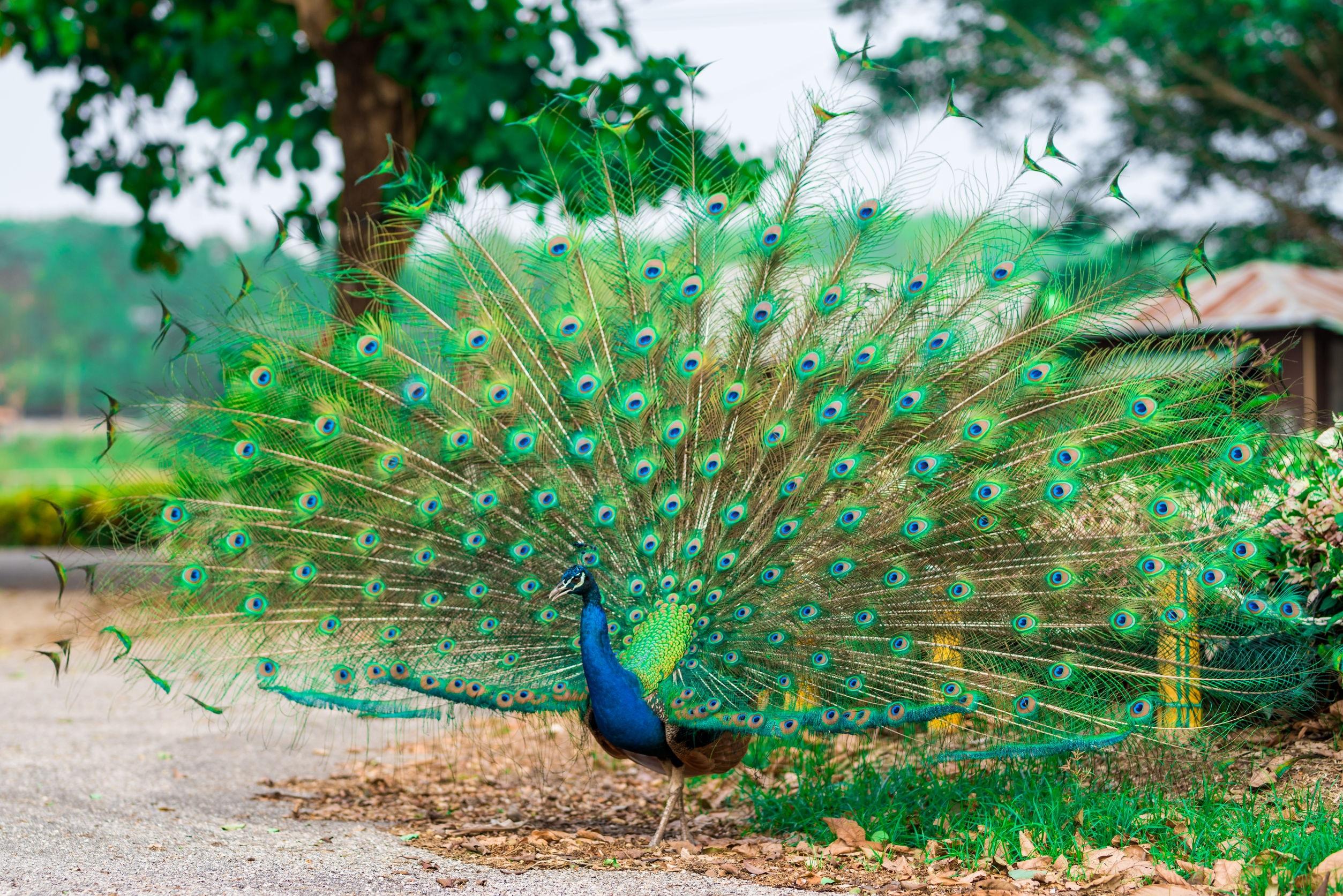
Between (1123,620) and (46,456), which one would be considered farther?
(46,456)

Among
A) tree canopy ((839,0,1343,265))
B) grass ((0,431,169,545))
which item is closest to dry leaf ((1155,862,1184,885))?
grass ((0,431,169,545))

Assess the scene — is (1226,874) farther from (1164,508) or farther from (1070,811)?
(1164,508)

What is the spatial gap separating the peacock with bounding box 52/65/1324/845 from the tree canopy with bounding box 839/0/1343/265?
11.8 m

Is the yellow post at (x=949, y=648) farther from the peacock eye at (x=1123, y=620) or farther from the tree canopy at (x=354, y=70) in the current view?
the tree canopy at (x=354, y=70)

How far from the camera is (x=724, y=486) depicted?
4934mm

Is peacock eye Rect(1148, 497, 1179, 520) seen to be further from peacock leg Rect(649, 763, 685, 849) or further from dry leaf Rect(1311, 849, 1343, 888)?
peacock leg Rect(649, 763, 685, 849)

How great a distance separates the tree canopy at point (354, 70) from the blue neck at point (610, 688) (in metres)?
3.26

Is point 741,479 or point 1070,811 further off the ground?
point 741,479

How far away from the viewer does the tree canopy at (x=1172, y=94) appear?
53.6 feet

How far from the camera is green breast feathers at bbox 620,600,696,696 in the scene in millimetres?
4789

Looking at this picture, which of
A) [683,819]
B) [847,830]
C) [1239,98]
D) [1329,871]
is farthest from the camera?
[1239,98]

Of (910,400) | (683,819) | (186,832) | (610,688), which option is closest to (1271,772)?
(910,400)

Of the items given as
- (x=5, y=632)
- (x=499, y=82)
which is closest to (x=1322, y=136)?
(x=499, y=82)

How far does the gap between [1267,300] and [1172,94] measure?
21.6ft
